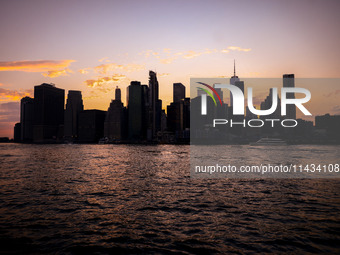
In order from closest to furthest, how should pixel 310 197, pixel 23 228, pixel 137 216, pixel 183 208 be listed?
pixel 23 228 → pixel 137 216 → pixel 183 208 → pixel 310 197

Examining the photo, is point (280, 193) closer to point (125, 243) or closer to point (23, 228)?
point (125, 243)

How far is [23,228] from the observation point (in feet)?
63.7

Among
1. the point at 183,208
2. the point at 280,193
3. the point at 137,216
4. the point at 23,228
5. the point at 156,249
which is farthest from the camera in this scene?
the point at 280,193

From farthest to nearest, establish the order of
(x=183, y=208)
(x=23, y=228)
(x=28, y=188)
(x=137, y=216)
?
(x=28, y=188) < (x=183, y=208) < (x=137, y=216) < (x=23, y=228)

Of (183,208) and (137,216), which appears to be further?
(183,208)

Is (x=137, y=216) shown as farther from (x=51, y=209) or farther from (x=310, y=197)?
(x=310, y=197)

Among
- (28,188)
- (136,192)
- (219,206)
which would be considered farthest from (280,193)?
(28,188)

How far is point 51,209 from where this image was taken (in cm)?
2534

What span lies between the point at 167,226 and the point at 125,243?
4345mm

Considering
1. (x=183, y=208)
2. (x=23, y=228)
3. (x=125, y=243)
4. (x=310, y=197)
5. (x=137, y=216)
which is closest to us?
(x=125, y=243)

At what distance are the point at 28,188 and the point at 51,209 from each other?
1539cm

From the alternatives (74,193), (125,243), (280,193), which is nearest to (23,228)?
(125,243)

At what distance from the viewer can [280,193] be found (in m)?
33.1

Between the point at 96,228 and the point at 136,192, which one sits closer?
the point at 96,228
